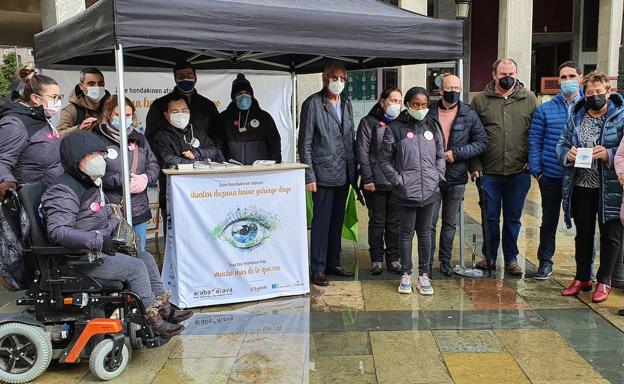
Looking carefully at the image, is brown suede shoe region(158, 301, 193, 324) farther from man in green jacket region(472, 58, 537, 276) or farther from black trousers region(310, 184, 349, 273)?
man in green jacket region(472, 58, 537, 276)

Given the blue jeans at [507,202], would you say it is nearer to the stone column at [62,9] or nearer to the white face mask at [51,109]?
the white face mask at [51,109]

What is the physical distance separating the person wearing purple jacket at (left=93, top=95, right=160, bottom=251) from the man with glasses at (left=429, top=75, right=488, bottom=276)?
2555 millimetres

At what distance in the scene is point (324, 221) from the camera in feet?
18.1

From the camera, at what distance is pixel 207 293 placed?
16.0ft

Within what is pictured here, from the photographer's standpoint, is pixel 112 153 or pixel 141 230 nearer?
pixel 112 153

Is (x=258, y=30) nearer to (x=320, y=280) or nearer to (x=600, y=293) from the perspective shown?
(x=320, y=280)

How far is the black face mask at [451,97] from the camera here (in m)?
5.43

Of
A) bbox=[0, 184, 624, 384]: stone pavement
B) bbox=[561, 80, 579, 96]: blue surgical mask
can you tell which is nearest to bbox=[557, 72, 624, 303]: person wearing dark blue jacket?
bbox=[561, 80, 579, 96]: blue surgical mask

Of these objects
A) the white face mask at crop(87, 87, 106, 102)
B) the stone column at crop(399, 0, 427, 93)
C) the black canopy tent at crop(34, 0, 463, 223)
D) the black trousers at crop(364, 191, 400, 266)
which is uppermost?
the stone column at crop(399, 0, 427, 93)

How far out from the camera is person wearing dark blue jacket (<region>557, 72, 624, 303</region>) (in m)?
4.70

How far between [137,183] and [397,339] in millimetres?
2240

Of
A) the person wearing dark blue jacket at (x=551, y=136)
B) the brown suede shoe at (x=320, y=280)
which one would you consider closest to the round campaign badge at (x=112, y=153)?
the brown suede shoe at (x=320, y=280)

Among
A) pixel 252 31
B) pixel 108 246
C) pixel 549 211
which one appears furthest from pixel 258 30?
pixel 549 211

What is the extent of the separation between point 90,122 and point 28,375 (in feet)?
7.16
